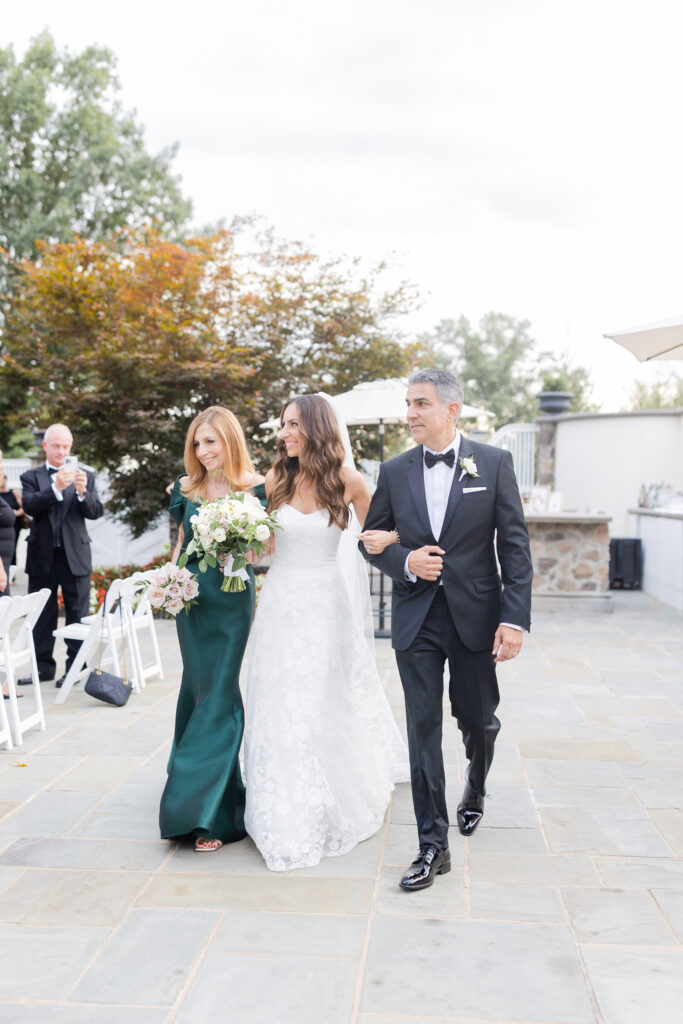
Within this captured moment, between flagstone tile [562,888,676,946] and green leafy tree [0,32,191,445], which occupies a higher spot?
green leafy tree [0,32,191,445]

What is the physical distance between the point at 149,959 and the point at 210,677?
137 centimetres

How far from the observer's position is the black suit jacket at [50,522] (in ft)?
23.4

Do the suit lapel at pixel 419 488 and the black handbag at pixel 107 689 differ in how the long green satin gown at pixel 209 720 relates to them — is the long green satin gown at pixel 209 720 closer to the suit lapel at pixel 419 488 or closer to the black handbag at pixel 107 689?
the suit lapel at pixel 419 488

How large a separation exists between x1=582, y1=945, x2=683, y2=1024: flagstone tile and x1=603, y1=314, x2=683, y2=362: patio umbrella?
14.3ft

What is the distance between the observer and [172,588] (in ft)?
13.2

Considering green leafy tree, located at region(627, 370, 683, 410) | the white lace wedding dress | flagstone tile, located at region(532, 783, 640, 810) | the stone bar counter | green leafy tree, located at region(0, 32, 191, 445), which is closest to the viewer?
the white lace wedding dress

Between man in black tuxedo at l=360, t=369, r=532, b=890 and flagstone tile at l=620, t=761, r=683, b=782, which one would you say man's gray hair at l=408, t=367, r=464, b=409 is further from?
flagstone tile at l=620, t=761, r=683, b=782

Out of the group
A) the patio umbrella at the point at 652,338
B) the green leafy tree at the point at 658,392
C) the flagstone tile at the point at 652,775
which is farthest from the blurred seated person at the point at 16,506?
the green leafy tree at the point at 658,392

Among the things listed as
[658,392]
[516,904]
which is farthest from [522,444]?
[658,392]

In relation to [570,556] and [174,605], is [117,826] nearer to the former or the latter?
[174,605]

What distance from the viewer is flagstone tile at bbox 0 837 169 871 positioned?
3.80 m

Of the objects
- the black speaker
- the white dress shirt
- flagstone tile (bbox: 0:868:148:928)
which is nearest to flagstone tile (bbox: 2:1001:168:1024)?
flagstone tile (bbox: 0:868:148:928)

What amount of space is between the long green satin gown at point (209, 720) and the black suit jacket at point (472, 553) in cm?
81

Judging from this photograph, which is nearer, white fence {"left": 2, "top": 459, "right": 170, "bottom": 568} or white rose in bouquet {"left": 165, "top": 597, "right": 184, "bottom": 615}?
white rose in bouquet {"left": 165, "top": 597, "right": 184, "bottom": 615}
